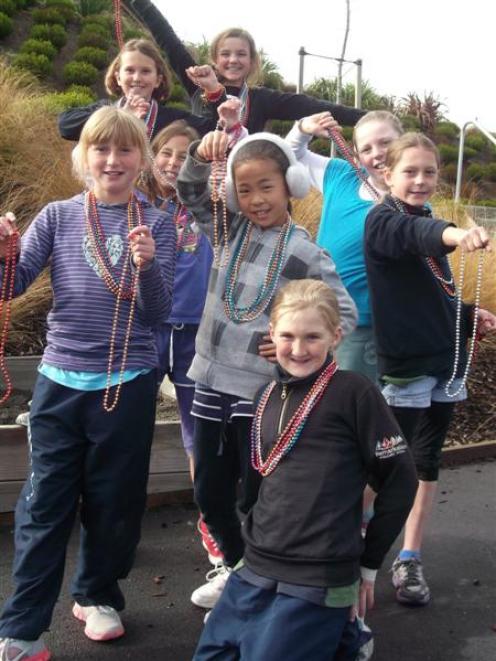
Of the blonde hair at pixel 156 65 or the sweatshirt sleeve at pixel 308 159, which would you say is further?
the blonde hair at pixel 156 65

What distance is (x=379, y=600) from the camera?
128 inches

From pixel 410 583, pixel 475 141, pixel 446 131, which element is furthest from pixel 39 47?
pixel 475 141

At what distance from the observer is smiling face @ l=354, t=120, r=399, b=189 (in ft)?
10.9

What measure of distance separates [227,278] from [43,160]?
412 centimetres

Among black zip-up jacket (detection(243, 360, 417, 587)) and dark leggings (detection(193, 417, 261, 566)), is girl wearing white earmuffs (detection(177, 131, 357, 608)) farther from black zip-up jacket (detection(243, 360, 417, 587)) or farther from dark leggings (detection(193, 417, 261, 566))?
black zip-up jacket (detection(243, 360, 417, 587))

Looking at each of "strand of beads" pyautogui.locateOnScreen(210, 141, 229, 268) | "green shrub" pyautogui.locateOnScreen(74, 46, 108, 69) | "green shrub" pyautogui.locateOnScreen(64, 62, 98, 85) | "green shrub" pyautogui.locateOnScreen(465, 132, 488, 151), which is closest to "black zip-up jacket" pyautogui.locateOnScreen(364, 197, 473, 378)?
"strand of beads" pyautogui.locateOnScreen(210, 141, 229, 268)

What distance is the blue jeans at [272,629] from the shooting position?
6.94ft

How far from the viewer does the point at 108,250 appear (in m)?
2.65

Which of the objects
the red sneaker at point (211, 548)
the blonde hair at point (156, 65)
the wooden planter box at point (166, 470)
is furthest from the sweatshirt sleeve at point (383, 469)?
the blonde hair at point (156, 65)

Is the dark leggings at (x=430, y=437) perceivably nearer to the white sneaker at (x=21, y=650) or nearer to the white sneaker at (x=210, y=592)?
the white sneaker at (x=210, y=592)

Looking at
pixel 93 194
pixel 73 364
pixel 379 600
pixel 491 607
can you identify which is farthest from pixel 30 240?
pixel 491 607

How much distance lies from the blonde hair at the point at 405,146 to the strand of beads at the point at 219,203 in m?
0.65

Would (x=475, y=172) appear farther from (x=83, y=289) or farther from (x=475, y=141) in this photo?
(x=83, y=289)

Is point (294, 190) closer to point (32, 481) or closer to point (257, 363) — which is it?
point (257, 363)
